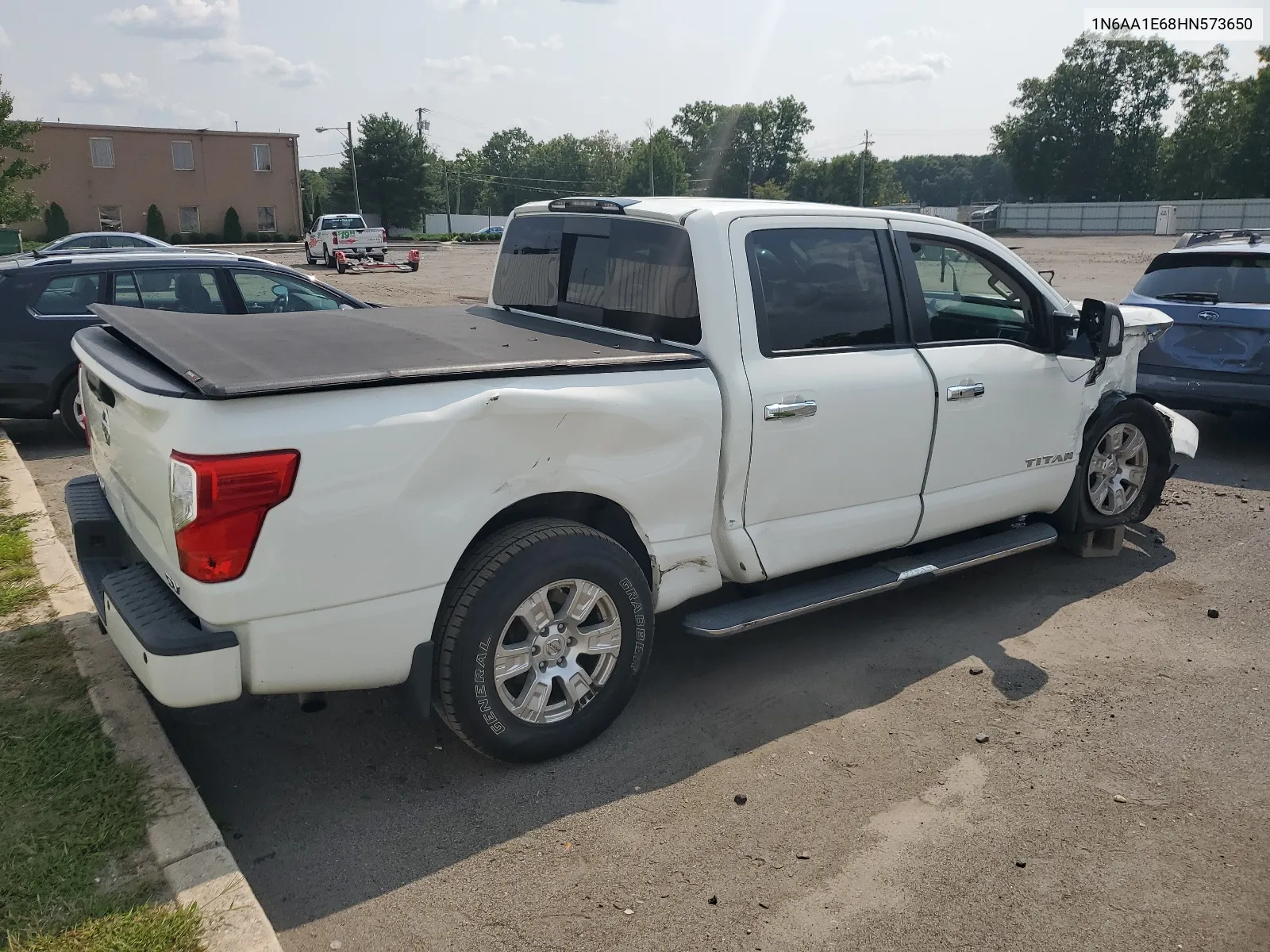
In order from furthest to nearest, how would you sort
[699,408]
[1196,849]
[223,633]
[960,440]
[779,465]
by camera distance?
[960,440] → [779,465] → [699,408] → [1196,849] → [223,633]

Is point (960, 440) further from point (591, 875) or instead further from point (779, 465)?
point (591, 875)

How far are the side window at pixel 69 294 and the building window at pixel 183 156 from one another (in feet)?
196

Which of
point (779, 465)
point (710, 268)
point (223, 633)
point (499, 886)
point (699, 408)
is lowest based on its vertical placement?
point (499, 886)

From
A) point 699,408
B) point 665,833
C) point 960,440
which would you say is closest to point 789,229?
point 699,408

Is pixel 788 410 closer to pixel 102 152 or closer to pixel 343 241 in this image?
pixel 343 241

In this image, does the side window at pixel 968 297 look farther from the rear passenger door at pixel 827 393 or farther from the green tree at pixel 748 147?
the green tree at pixel 748 147

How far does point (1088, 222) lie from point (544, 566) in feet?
259

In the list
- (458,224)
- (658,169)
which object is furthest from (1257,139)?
(458,224)

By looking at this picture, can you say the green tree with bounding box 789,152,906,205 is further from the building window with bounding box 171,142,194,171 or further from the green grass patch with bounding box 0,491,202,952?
the green grass patch with bounding box 0,491,202,952

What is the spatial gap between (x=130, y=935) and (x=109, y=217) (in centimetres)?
6632

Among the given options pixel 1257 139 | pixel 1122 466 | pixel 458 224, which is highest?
pixel 1257 139

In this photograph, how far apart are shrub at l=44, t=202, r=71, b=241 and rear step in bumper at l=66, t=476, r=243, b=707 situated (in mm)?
62022

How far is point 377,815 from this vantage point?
348cm

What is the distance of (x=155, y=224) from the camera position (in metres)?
59.3
